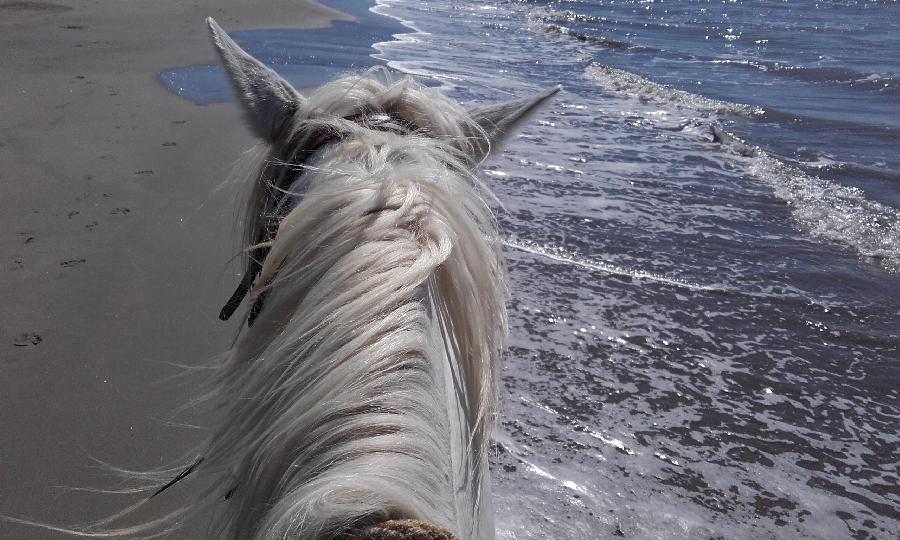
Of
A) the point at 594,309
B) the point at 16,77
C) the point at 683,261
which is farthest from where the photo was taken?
the point at 16,77

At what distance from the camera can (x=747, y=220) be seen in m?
5.81

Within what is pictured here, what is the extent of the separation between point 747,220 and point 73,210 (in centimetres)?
509

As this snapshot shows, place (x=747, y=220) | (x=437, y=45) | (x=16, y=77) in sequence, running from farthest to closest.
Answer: (x=437, y=45) → (x=16, y=77) → (x=747, y=220)

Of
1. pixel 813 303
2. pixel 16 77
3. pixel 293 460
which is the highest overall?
pixel 293 460

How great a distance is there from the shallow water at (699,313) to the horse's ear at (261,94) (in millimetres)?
1792

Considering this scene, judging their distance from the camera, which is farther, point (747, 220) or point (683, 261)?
point (747, 220)

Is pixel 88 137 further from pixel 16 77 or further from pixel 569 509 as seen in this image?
pixel 569 509

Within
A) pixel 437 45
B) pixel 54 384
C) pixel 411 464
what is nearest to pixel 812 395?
pixel 411 464

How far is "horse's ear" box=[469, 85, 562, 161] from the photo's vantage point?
178 centimetres

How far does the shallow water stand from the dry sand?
1557mm

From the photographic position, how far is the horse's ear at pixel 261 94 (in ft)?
5.57

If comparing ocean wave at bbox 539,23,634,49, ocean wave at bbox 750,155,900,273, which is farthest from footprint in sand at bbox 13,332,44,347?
ocean wave at bbox 539,23,634,49

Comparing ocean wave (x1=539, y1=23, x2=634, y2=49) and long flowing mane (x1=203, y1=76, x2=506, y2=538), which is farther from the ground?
ocean wave (x1=539, y1=23, x2=634, y2=49)

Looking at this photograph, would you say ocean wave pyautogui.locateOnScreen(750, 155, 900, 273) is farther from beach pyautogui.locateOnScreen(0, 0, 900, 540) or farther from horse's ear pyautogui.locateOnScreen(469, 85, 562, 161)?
horse's ear pyautogui.locateOnScreen(469, 85, 562, 161)
